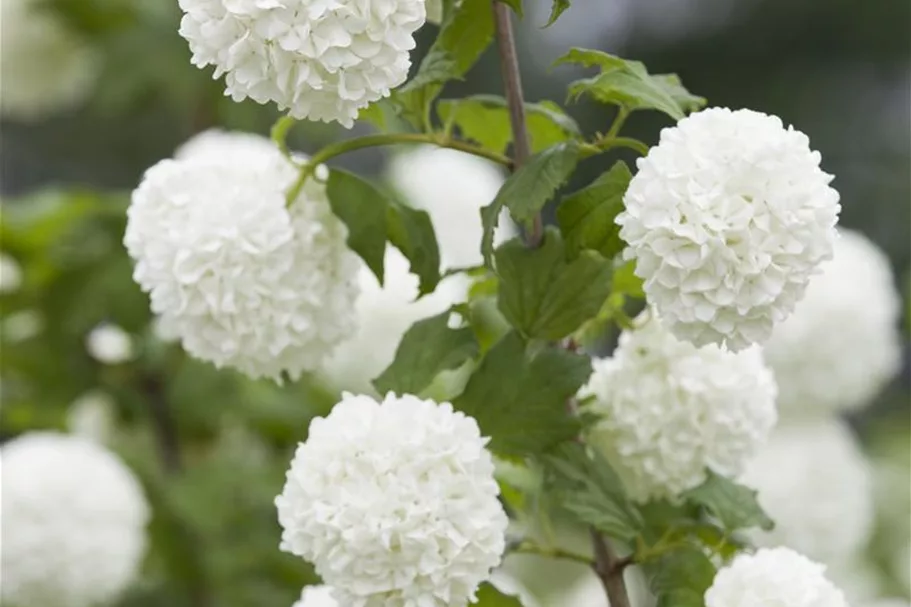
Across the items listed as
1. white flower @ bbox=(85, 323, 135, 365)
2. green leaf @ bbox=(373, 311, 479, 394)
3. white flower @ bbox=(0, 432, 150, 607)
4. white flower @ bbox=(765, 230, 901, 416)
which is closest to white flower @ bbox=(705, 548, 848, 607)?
green leaf @ bbox=(373, 311, 479, 394)

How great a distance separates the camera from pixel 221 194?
0.76 meters

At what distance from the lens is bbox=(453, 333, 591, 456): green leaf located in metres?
0.70

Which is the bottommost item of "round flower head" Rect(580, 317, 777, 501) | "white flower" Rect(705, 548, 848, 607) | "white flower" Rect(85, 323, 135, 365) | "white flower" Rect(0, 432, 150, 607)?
"white flower" Rect(0, 432, 150, 607)

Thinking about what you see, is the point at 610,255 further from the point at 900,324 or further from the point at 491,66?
A: the point at 491,66

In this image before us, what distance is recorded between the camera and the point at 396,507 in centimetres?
61

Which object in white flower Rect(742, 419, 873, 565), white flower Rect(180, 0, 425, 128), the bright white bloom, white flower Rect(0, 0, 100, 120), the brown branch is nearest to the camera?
white flower Rect(180, 0, 425, 128)

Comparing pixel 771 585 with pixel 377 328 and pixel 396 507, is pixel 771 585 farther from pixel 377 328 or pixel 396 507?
pixel 377 328

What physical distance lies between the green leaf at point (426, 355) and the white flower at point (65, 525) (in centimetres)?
68

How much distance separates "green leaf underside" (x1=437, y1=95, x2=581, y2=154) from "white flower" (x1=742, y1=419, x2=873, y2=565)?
27.3 inches

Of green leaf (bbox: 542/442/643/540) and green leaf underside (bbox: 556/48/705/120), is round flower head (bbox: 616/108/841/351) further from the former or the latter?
green leaf (bbox: 542/442/643/540)

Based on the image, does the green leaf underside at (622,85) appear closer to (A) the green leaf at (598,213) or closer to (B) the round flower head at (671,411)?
(A) the green leaf at (598,213)

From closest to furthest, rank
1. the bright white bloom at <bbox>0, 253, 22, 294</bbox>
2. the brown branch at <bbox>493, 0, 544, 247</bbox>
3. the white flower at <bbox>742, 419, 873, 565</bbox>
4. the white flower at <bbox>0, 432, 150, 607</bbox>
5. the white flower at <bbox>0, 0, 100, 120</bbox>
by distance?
1. the brown branch at <bbox>493, 0, 544, 247</bbox>
2. the white flower at <bbox>0, 432, 150, 607</bbox>
3. the white flower at <bbox>742, 419, 873, 565</bbox>
4. the bright white bloom at <bbox>0, 253, 22, 294</bbox>
5. the white flower at <bbox>0, 0, 100, 120</bbox>

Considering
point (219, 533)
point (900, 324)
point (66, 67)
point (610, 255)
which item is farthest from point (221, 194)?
point (900, 324)

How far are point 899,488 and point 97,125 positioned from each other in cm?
234
